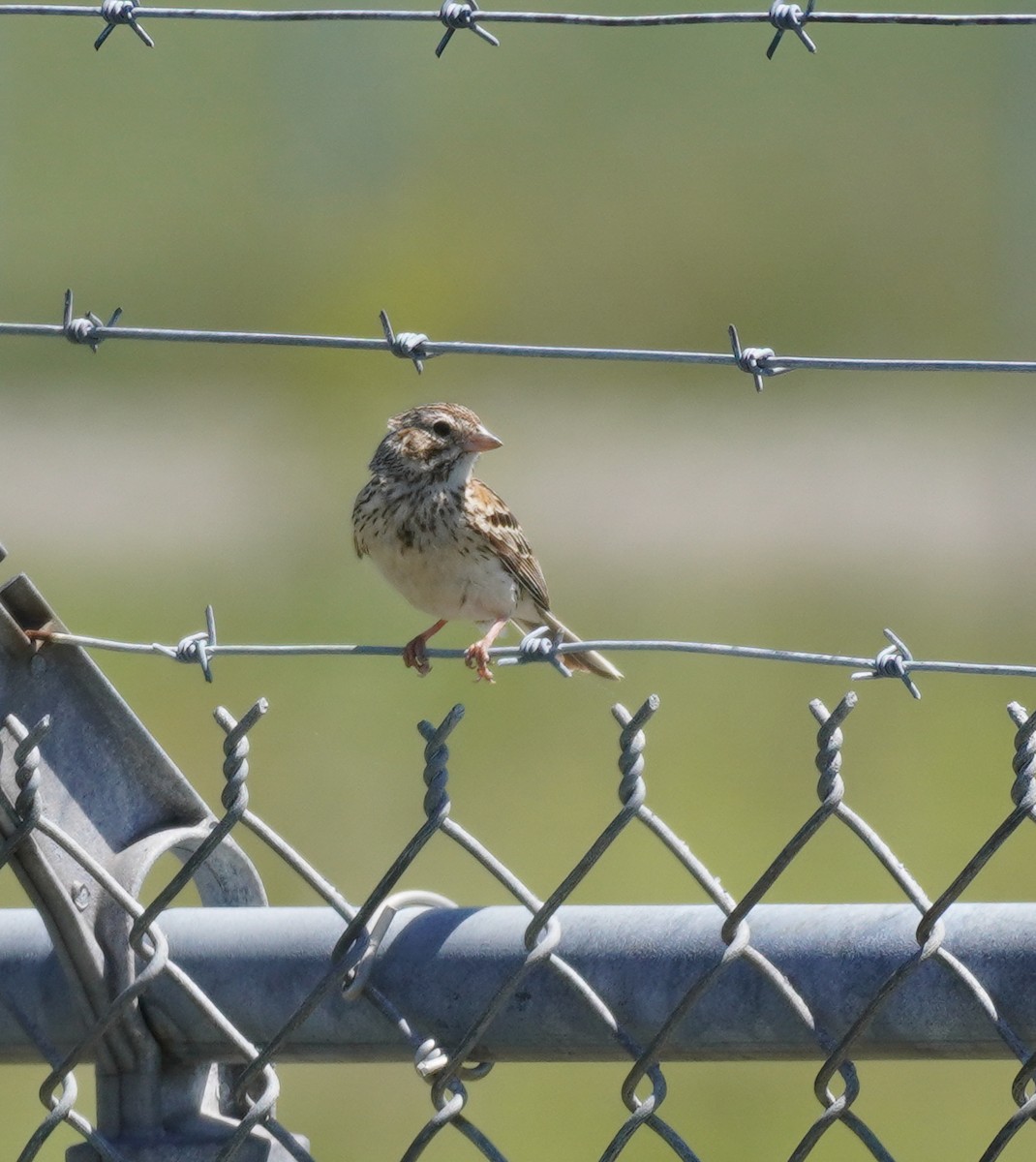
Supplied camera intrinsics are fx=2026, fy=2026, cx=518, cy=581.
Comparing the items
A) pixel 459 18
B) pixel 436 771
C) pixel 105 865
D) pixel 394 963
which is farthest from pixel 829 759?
pixel 459 18

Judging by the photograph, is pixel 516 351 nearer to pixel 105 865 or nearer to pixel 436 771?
pixel 436 771

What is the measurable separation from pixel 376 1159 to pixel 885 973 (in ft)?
19.4

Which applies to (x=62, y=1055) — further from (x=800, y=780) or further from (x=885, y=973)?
(x=800, y=780)

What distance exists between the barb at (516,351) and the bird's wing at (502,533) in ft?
6.86

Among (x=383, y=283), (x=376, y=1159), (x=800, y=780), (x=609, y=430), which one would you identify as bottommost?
(x=376, y=1159)

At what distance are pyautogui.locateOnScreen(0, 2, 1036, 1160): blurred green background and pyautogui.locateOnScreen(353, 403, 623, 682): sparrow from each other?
3.62m

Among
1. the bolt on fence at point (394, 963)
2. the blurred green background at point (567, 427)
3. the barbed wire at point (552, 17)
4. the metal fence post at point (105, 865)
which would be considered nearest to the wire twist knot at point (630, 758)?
the bolt on fence at point (394, 963)

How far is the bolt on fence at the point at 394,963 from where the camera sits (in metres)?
2.07

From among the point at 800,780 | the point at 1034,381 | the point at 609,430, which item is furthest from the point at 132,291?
the point at 800,780

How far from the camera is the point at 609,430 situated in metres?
16.8

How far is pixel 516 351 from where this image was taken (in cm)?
228

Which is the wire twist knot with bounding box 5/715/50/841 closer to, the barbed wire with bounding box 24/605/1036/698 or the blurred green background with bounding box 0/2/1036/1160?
the barbed wire with bounding box 24/605/1036/698

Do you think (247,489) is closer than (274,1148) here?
No

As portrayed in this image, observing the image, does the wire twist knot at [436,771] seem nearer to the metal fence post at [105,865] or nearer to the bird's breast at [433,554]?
the metal fence post at [105,865]
